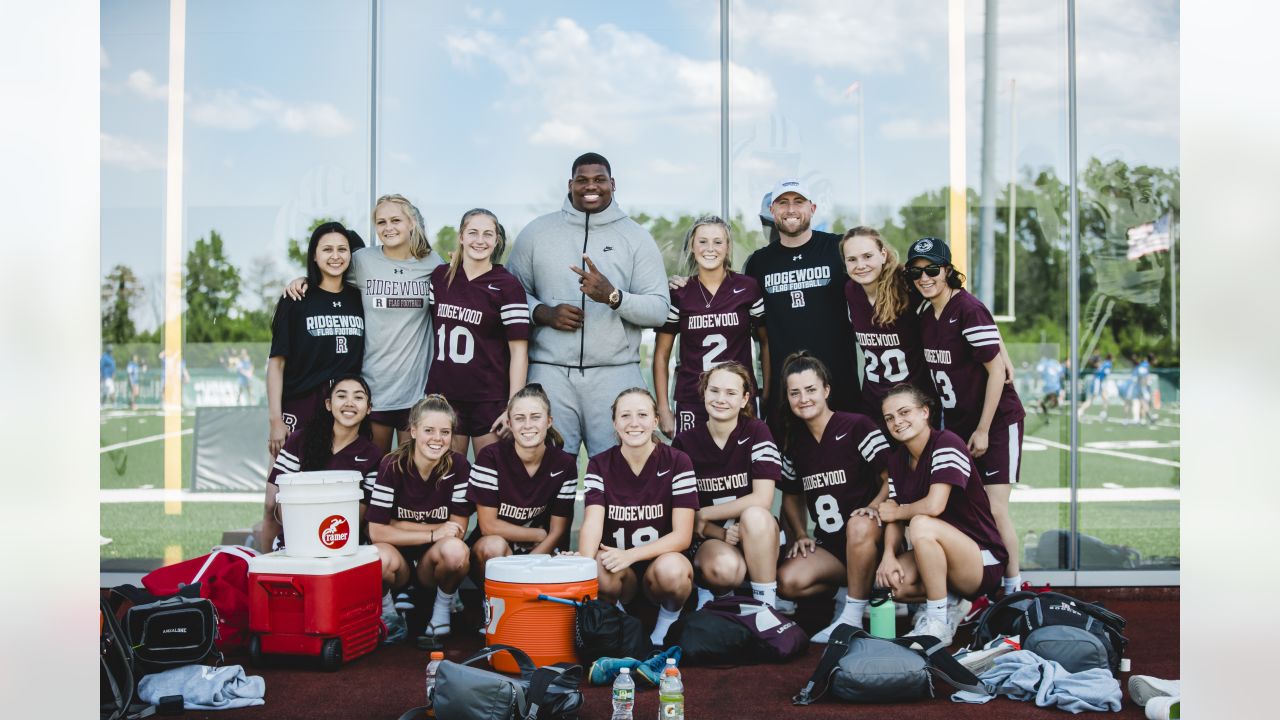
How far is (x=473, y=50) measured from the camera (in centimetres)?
565

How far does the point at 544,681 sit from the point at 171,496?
3.40 meters

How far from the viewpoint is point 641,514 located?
4020 millimetres

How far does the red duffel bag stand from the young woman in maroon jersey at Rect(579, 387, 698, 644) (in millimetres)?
1451

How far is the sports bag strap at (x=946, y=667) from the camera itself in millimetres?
3268

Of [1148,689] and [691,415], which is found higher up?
[691,415]

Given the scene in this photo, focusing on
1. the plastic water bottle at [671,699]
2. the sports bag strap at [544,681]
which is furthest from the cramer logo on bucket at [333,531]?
the plastic water bottle at [671,699]

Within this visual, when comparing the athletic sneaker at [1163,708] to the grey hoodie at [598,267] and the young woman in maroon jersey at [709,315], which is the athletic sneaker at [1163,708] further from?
the grey hoodie at [598,267]

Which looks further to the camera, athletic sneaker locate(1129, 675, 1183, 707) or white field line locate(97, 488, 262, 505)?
white field line locate(97, 488, 262, 505)

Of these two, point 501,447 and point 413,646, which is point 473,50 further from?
point 413,646

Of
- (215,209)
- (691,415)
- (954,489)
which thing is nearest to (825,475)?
(954,489)

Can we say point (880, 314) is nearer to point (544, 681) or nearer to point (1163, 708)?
point (1163, 708)

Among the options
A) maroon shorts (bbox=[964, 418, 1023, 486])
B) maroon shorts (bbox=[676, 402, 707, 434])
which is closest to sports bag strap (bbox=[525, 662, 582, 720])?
maroon shorts (bbox=[676, 402, 707, 434])

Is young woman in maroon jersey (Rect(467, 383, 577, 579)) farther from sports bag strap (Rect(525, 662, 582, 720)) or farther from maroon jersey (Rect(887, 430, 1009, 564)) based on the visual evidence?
maroon jersey (Rect(887, 430, 1009, 564))

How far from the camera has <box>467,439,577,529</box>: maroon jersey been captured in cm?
420
